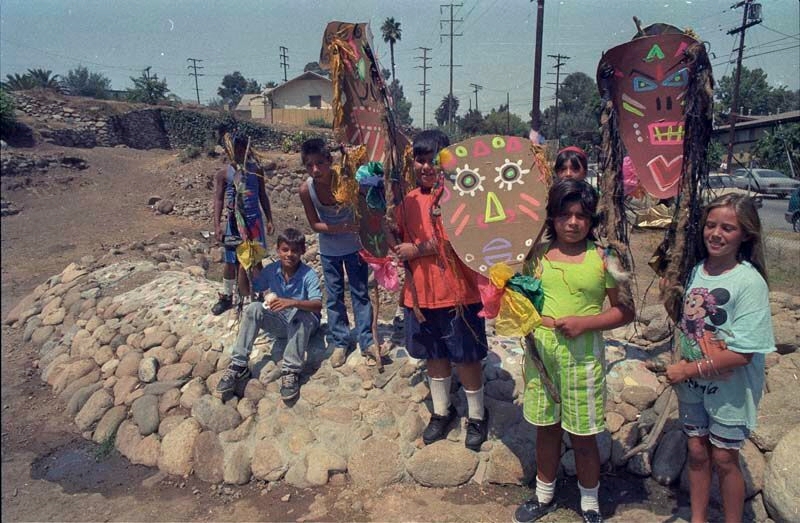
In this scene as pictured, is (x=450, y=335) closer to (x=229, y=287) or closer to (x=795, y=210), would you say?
(x=229, y=287)

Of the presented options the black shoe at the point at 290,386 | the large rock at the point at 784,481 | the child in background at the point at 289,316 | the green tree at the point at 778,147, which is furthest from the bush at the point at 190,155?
the green tree at the point at 778,147

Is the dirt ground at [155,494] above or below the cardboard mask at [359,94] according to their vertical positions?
below

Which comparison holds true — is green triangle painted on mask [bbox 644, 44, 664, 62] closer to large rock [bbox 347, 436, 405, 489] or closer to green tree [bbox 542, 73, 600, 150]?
large rock [bbox 347, 436, 405, 489]

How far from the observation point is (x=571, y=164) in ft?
9.24

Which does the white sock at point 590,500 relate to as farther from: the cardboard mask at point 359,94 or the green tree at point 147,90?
the green tree at point 147,90

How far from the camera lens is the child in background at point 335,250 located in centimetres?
354

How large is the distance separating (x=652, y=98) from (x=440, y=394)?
195 cm

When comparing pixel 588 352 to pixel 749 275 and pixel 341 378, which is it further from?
pixel 341 378

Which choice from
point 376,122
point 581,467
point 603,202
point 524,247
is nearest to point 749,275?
point 603,202

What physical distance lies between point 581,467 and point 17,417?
4352 mm

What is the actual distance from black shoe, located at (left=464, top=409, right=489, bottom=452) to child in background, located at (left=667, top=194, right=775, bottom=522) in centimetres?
113

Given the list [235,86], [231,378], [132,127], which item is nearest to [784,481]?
[231,378]

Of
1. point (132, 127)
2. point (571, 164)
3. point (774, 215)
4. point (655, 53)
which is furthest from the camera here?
point (132, 127)

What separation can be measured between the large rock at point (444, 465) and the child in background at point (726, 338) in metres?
1.24
